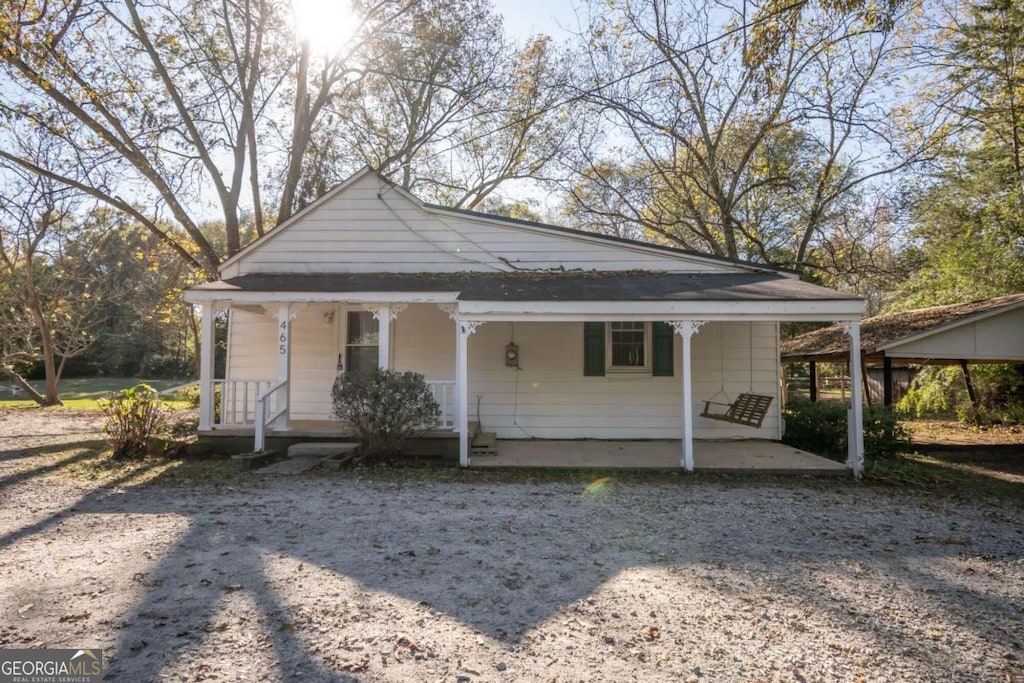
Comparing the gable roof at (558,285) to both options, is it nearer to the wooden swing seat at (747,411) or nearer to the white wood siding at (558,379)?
the white wood siding at (558,379)

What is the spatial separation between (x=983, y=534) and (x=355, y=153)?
18112 mm

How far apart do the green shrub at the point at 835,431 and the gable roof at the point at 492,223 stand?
2739mm

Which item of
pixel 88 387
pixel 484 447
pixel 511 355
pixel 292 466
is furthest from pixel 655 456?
pixel 88 387

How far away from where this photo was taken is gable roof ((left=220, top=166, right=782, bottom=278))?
10.1 m

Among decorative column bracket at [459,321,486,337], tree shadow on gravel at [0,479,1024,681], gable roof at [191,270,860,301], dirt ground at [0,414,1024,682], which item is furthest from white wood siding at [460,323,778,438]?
dirt ground at [0,414,1024,682]

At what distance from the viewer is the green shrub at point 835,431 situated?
885 centimetres

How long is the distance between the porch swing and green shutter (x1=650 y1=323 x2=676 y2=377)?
0.87 meters

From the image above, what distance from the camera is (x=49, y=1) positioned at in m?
9.48

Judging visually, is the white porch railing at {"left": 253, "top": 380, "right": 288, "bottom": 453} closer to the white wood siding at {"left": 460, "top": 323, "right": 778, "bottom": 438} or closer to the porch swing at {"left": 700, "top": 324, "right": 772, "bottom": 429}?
the white wood siding at {"left": 460, "top": 323, "right": 778, "bottom": 438}

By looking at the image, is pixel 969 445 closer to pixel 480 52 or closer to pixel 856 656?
pixel 856 656

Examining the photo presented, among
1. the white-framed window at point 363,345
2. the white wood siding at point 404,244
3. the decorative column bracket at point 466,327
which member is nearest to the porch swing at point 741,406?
the white wood siding at point 404,244

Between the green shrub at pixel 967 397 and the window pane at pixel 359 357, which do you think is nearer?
the window pane at pixel 359 357

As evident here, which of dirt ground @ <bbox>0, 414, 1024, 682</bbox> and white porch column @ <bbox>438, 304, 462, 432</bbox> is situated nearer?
dirt ground @ <bbox>0, 414, 1024, 682</bbox>

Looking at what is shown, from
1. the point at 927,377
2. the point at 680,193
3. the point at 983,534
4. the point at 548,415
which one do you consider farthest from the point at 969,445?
the point at 680,193
